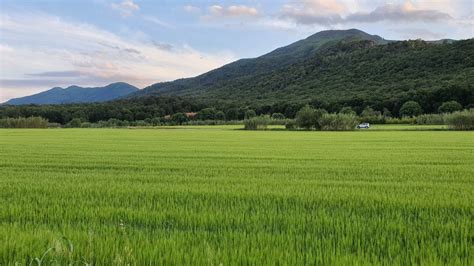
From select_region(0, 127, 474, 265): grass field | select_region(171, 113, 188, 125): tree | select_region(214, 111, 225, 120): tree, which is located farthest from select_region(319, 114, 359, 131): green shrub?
select_region(0, 127, 474, 265): grass field

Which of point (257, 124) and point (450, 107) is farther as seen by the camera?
point (450, 107)

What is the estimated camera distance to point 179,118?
120812 mm

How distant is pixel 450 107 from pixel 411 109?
8.66 m

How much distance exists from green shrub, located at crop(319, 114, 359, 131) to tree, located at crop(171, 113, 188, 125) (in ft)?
181

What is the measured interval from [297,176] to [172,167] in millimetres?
4135

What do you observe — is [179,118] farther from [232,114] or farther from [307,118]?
[307,118]

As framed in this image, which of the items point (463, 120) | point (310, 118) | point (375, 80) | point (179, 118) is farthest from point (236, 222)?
point (375, 80)

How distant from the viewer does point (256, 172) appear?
12523mm

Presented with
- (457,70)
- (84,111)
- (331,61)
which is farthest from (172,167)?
(331,61)

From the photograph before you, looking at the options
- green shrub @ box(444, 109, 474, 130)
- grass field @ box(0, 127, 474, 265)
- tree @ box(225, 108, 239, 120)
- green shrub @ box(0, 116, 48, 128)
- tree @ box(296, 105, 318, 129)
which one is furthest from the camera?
tree @ box(225, 108, 239, 120)

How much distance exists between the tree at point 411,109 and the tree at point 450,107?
5.33 metres

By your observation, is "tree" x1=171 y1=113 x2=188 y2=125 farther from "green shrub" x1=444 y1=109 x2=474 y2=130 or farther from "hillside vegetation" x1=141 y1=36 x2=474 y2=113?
"green shrub" x1=444 y1=109 x2=474 y2=130

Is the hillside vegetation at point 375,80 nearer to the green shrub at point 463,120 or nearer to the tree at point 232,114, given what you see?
the tree at point 232,114

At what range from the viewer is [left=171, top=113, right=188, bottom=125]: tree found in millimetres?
119088
